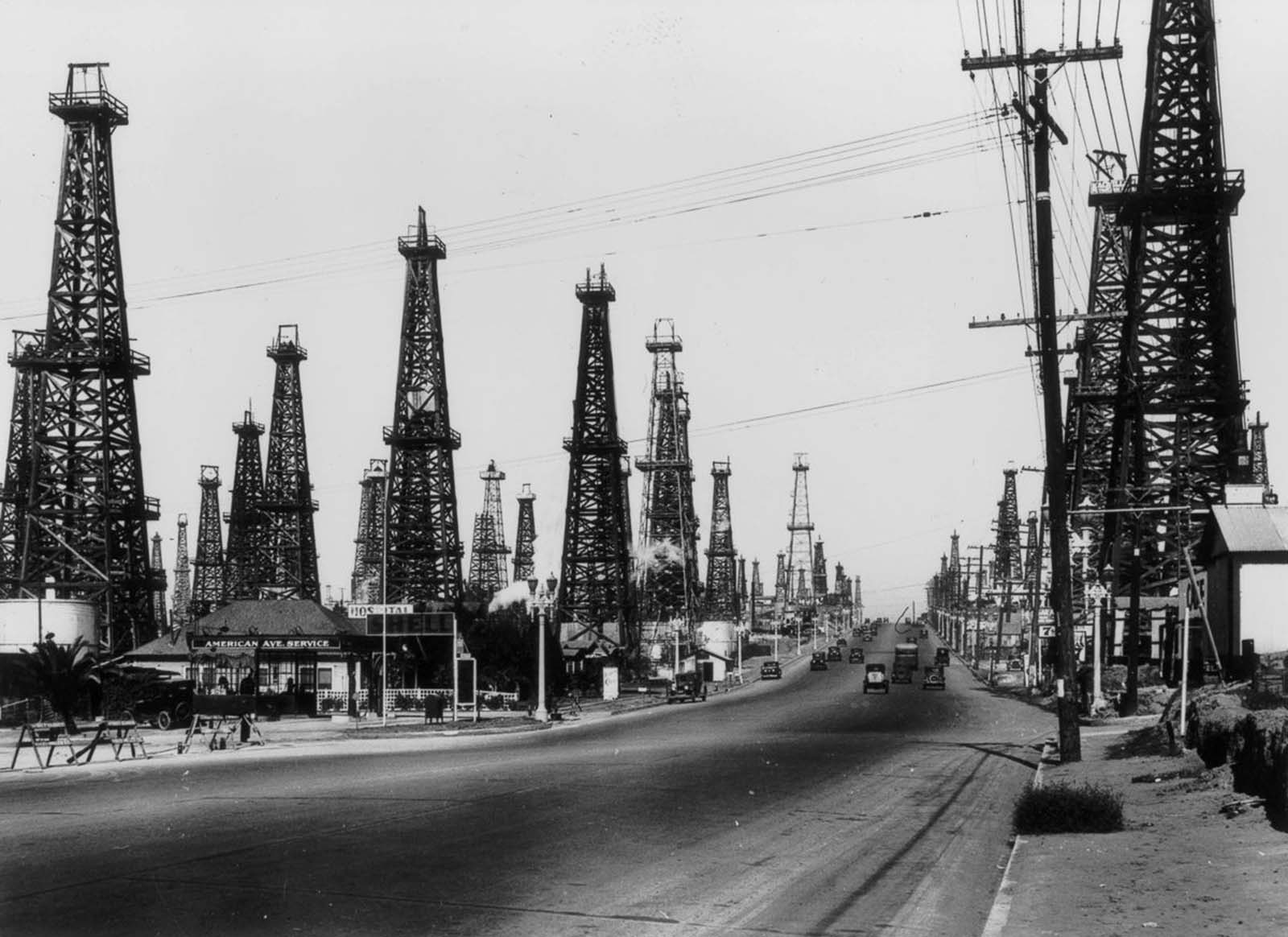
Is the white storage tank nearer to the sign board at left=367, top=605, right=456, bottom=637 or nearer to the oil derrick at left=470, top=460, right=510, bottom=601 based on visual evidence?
the sign board at left=367, top=605, right=456, bottom=637

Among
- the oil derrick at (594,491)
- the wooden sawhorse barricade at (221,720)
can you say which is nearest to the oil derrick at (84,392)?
the wooden sawhorse barricade at (221,720)

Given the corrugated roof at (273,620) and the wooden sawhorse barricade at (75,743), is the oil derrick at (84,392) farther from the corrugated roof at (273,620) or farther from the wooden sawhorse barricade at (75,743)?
the wooden sawhorse barricade at (75,743)

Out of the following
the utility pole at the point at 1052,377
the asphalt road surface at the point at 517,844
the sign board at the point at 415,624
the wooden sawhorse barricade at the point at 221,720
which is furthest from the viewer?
the sign board at the point at 415,624

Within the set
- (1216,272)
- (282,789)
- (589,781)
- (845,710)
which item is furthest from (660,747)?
(1216,272)

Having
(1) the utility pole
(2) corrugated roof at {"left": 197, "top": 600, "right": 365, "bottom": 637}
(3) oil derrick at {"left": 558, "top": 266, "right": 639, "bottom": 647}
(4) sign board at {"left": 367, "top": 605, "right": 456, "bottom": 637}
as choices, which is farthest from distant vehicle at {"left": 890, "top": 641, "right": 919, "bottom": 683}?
(1) the utility pole

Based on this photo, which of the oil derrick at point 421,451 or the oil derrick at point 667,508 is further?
the oil derrick at point 667,508

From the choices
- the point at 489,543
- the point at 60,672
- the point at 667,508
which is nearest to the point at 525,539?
the point at 489,543

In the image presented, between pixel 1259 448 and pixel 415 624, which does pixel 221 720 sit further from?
pixel 1259 448

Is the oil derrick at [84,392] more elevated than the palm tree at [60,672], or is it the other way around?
the oil derrick at [84,392]
